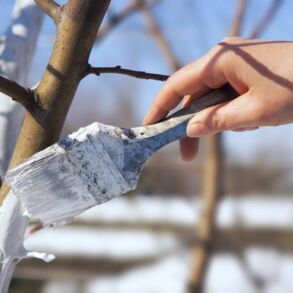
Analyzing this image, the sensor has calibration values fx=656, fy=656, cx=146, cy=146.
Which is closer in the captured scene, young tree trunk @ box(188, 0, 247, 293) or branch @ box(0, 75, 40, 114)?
branch @ box(0, 75, 40, 114)

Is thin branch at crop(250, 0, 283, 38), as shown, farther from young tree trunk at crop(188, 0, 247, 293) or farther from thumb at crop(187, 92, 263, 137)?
thumb at crop(187, 92, 263, 137)

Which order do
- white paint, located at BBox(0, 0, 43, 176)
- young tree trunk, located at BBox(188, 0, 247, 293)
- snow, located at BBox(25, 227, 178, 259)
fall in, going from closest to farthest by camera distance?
white paint, located at BBox(0, 0, 43, 176)
young tree trunk, located at BBox(188, 0, 247, 293)
snow, located at BBox(25, 227, 178, 259)

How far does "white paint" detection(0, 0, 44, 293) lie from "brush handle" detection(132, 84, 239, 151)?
0.36ft

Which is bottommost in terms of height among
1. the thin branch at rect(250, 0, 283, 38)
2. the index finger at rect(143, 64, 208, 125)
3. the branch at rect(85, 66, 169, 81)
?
the index finger at rect(143, 64, 208, 125)

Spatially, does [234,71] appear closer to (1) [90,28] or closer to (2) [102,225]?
(1) [90,28]

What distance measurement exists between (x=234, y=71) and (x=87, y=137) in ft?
0.38

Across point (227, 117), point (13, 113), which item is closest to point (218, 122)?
point (227, 117)

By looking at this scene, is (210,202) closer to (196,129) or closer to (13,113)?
(13,113)

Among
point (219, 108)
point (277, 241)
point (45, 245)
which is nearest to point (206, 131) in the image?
point (219, 108)

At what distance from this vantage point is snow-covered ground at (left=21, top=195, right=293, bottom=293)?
3.85 m

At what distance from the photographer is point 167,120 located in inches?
18.7

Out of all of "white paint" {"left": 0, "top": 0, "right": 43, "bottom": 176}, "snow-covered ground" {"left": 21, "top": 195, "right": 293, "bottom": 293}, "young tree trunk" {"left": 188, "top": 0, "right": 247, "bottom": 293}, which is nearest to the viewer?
"white paint" {"left": 0, "top": 0, "right": 43, "bottom": 176}

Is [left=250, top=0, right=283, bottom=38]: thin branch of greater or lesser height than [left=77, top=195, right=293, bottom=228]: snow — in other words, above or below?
above

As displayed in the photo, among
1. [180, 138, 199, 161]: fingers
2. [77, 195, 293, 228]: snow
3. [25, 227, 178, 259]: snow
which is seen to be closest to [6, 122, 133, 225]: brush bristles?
[180, 138, 199, 161]: fingers
